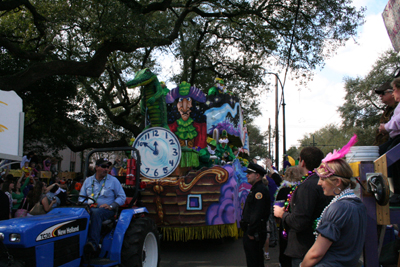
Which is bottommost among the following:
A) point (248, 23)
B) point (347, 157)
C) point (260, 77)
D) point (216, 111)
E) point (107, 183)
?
point (107, 183)

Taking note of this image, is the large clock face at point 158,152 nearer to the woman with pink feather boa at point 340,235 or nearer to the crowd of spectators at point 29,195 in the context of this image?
the crowd of spectators at point 29,195

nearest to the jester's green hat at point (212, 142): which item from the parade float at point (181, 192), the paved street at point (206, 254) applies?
the parade float at point (181, 192)

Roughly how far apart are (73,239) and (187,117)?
6120 millimetres

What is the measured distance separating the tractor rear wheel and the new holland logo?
745 millimetres

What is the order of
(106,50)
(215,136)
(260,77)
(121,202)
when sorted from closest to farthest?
(121,202) < (215,136) < (106,50) < (260,77)

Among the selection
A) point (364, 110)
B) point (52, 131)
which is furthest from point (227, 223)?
point (364, 110)

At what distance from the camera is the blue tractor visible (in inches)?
130

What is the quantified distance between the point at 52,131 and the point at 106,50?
8219 mm

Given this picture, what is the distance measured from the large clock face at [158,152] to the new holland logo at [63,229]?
267cm

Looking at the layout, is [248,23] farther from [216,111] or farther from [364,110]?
[364,110]

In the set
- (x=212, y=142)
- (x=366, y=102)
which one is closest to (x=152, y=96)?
(x=212, y=142)

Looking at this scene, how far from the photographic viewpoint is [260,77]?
2072 centimetres

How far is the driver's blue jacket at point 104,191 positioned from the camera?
196 inches

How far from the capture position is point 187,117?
32.1 feet
